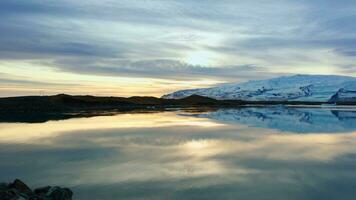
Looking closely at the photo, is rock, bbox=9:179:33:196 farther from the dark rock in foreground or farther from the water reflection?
the water reflection

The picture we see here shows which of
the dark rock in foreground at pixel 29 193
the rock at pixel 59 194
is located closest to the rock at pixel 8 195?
Answer: the dark rock in foreground at pixel 29 193

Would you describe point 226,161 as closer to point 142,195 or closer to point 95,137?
point 142,195

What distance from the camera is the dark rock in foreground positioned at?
8930 millimetres

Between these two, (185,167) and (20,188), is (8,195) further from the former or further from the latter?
(185,167)

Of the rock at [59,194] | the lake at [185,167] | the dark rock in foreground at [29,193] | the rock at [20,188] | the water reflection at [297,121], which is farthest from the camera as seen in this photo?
the water reflection at [297,121]

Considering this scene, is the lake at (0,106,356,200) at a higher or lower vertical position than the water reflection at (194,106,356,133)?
lower

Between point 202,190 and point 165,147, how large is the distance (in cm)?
843

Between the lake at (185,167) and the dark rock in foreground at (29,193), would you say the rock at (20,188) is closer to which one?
the dark rock in foreground at (29,193)

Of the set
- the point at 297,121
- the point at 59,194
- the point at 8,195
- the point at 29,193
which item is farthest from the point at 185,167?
the point at 297,121

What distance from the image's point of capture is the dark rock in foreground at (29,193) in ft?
29.3

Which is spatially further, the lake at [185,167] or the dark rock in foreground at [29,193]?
the lake at [185,167]

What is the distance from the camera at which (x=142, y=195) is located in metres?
→ 10.4

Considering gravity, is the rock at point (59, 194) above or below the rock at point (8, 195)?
below

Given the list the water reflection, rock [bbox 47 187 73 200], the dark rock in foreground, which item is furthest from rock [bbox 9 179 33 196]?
the water reflection
